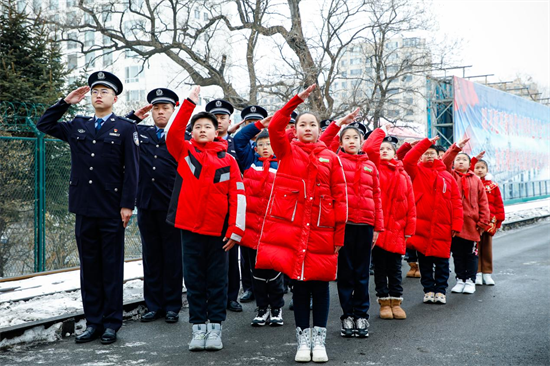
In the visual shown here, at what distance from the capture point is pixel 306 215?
4.53 meters

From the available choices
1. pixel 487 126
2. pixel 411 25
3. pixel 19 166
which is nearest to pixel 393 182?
pixel 19 166

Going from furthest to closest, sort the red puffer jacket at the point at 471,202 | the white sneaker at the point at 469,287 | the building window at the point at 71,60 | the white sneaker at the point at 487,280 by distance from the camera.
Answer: the building window at the point at 71,60
the white sneaker at the point at 487,280
the red puffer jacket at the point at 471,202
the white sneaker at the point at 469,287

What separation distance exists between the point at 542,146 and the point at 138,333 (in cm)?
2562

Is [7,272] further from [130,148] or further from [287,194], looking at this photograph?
[287,194]

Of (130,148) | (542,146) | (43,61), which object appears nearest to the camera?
(130,148)

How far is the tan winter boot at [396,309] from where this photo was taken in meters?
6.09

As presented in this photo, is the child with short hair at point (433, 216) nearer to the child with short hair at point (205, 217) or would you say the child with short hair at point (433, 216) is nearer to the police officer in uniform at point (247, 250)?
the police officer in uniform at point (247, 250)

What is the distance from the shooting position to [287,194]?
4.59m

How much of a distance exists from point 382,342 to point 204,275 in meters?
1.77

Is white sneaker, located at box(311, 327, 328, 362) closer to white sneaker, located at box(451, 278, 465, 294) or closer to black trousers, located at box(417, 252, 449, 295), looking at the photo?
black trousers, located at box(417, 252, 449, 295)

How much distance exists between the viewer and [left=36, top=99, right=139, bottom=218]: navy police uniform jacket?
16.8ft

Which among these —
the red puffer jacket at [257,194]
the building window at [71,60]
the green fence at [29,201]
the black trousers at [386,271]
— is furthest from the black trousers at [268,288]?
the building window at [71,60]

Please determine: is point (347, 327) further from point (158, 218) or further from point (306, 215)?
point (158, 218)

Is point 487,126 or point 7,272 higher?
point 487,126
